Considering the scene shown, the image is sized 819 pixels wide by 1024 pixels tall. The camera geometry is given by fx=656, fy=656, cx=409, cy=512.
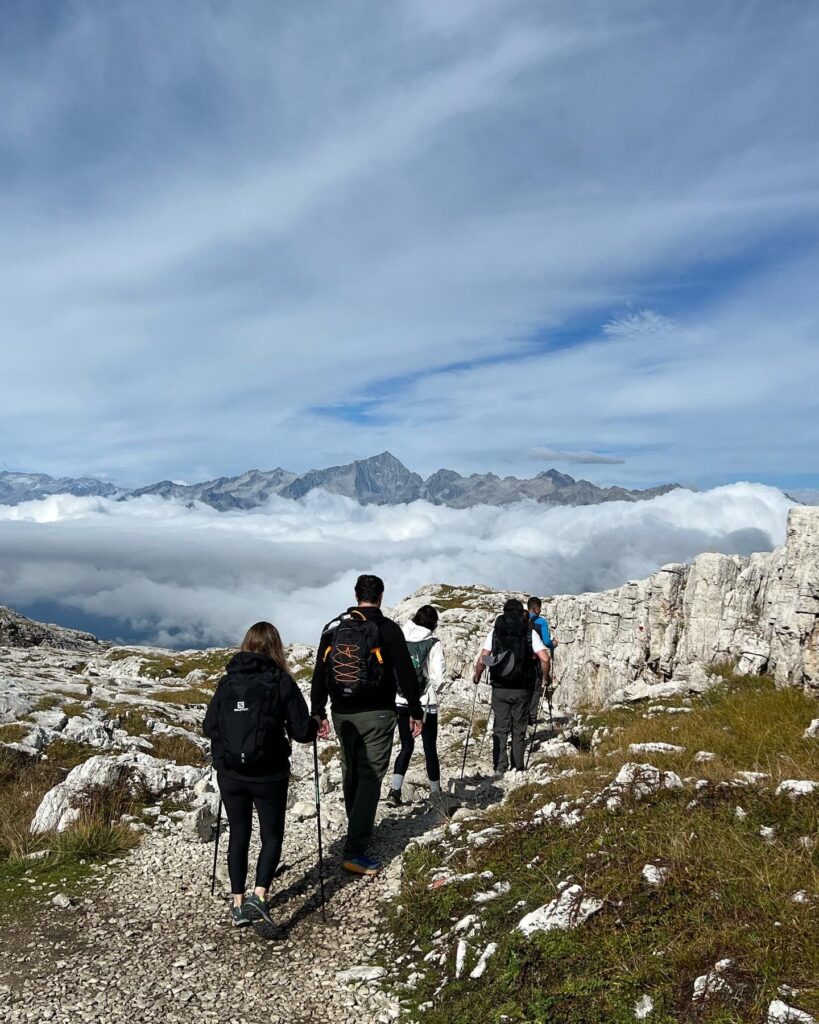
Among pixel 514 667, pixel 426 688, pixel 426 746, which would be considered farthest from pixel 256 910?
pixel 514 667

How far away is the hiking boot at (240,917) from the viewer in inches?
344

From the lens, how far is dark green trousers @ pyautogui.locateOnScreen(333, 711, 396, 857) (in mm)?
10141

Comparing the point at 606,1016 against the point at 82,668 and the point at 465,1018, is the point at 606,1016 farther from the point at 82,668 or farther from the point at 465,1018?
the point at 82,668

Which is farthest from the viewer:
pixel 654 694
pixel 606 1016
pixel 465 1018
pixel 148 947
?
pixel 654 694

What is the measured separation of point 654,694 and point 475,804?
870 cm

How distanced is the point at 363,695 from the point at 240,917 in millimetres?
3281

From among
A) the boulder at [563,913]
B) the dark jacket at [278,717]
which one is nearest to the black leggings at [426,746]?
the dark jacket at [278,717]

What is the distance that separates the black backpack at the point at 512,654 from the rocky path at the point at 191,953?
5.15m

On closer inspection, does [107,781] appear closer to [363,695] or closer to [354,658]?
[363,695]

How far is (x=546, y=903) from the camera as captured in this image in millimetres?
7094

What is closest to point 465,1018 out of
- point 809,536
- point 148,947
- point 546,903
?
point 546,903

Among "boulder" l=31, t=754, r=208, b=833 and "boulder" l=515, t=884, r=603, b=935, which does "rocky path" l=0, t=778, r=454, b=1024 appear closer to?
"boulder" l=515, t=884, r=603, b=935

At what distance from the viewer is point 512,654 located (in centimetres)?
1504

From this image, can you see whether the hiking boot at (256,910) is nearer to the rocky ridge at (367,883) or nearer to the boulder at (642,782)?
the rocky ridge at (367,883)
